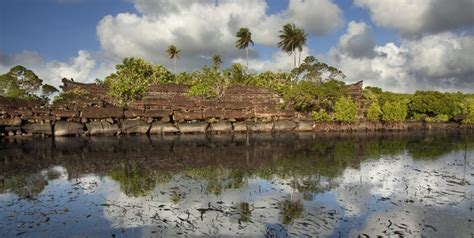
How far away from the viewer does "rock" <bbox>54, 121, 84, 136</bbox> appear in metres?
42.0

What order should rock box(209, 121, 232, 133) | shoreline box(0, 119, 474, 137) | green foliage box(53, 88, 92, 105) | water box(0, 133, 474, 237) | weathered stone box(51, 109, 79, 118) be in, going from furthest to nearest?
rock box(209, 121, 232, 133)
green foliage box(53, 88, 92, 105)
weathered stone box(51, 109, 79, 118)
shoreline box(0, 119, 474, 137)
water box(0, 133, 474, 237)

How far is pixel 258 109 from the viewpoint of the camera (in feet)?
186

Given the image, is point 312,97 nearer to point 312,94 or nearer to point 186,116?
point 312,94

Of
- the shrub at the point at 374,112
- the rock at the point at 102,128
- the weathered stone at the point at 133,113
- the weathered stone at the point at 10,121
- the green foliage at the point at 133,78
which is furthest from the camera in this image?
the shrub at the point at 374,112

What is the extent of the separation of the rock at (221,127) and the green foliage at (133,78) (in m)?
13.5

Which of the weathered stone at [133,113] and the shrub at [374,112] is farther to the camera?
the shrub at [374,112]

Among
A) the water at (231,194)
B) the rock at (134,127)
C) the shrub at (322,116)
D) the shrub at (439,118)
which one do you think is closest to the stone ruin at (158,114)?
the rock at (134,127)

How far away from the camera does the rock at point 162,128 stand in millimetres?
46516

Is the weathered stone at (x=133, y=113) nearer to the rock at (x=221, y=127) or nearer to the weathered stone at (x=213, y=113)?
the weathered stone at (x=213, y=113)

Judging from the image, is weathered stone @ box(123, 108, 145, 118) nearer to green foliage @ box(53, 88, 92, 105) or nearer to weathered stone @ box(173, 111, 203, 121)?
weathered stone @ box(173, 111, 203, 121)

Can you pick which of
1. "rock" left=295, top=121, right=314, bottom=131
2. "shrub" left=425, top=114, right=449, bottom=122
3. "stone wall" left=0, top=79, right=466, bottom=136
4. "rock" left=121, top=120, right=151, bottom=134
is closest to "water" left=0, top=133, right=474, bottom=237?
"stone wall" left=0, top=79, right=466, bottom=136

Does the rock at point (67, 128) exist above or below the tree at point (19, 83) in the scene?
below

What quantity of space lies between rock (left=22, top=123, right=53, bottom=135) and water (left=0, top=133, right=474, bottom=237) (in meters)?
13.4

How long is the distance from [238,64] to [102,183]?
68.2m
